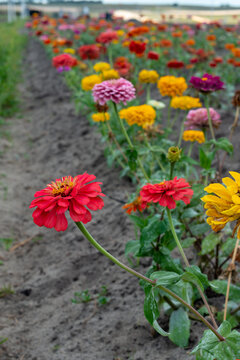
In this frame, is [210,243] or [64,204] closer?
[64,204]

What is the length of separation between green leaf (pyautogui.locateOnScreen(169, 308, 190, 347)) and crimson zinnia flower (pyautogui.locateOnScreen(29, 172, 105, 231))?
2.41 ft

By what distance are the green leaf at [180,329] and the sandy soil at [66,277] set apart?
0.20 ft

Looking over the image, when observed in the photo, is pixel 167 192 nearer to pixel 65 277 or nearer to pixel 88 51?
pixel 65 277

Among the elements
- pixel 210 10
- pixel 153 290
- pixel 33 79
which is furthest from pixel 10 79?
pixel 210 10

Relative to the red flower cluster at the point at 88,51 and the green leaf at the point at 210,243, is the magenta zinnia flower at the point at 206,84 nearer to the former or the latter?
the green leaf at the point at 210,243

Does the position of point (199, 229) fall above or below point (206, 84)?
below

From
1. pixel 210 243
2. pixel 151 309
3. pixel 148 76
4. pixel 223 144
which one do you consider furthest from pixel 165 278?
pixel 148 76

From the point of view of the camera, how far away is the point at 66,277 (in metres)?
2.29

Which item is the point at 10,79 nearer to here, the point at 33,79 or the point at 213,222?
the point at 33,79

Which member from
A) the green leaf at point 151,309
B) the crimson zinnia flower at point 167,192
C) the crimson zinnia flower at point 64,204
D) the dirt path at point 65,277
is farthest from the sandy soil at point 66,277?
the crimson zinnia flower at point 64,204

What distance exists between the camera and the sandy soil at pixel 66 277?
5.62ft

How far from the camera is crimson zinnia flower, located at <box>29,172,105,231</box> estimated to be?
92cm


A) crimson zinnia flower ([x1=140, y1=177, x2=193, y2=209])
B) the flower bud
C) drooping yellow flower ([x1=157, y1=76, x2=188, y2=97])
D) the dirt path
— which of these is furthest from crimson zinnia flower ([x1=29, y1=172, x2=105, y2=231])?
drooping yellow flower ([x1=157, y1=76, x2=188, y2=97])

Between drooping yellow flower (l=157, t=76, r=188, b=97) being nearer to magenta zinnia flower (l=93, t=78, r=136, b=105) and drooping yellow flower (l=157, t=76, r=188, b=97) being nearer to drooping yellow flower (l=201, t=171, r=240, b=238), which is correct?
magenta zinnia flower (l=93, t=78, r=136, b=105)
